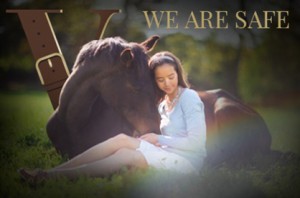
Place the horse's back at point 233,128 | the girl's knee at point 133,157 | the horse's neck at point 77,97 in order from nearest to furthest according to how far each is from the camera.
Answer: the girl's knee at point 133,157
the horse's neck at point 77,97
the horse's back at point 233,128

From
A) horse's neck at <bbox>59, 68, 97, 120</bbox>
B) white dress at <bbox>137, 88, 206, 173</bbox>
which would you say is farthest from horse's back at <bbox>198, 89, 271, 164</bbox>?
horse's neck at <bbox>59, 68, 97, 120</bbox>

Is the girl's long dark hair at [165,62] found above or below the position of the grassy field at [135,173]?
above

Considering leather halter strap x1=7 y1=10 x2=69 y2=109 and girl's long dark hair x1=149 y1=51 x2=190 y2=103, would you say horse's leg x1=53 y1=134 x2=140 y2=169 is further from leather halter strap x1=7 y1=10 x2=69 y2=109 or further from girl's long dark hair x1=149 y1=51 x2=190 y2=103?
leather halter strap x1=7 y1=10 x2=69 y2=109

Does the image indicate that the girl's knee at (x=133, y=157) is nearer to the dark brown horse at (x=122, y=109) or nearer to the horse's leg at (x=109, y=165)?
the horse's leg at (x=109, y=165)

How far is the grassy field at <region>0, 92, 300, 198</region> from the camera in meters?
4.28

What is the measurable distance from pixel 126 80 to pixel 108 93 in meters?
0.19

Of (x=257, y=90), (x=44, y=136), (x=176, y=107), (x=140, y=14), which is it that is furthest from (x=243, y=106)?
(x=44, y=136)

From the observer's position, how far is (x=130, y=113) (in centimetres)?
→ 434

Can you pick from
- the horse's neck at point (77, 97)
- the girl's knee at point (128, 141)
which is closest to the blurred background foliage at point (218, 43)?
the horse's neck at point (77, 97)

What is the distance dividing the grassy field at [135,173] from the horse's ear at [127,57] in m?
0.81

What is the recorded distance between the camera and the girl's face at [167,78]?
14.0ft

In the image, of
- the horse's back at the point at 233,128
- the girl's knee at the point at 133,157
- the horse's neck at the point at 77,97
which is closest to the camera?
the girl's knee at the point at 133,157

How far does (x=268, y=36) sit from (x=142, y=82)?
1201 millimetres

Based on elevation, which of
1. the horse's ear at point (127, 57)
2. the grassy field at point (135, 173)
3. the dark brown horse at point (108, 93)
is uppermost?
the horse's ear at point (127, 57)
